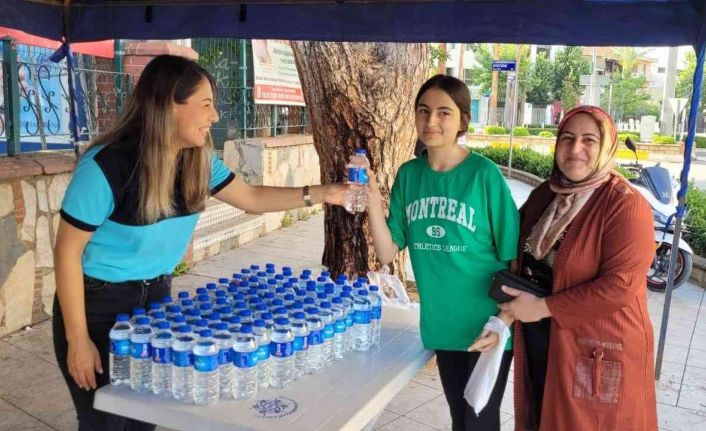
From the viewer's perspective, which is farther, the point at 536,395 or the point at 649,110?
the point at 649,110

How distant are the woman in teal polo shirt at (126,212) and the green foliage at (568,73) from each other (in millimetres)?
45300

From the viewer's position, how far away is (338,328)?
2.30 metres

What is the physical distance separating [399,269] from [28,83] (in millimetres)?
3596

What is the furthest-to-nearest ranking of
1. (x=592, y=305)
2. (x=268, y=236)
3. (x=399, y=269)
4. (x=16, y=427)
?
(x=268, y=236), (x=399, y=269), (x=16, y=427), (x=592, y=305)

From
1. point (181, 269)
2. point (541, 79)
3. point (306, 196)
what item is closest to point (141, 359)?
point (306, 196)

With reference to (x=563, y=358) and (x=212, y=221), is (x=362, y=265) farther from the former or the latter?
(x=212, y=221)

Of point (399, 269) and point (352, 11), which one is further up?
point (352, 11)

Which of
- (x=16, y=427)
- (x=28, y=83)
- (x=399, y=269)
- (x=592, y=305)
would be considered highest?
(x=28, y=83)

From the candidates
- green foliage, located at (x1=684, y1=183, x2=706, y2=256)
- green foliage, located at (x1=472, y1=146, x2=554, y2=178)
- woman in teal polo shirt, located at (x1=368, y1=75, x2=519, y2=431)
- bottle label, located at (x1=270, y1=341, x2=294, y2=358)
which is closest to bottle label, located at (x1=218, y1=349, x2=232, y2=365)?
bottle label, located at (x1=270, y1=341, x2=294, y2=358)

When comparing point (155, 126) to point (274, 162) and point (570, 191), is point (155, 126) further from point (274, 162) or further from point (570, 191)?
point (274, 162)

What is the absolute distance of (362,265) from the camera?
15.4 ft

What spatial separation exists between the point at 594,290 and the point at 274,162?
7.02m

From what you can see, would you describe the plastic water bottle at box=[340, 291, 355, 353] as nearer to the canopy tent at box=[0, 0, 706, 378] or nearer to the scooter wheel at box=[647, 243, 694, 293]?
the canopy tent at box=[0, 0, 706, 378]

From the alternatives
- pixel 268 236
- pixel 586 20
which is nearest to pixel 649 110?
pixel 268 236
